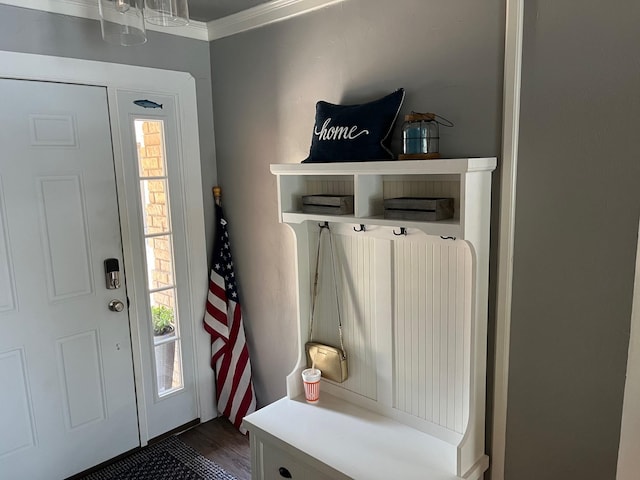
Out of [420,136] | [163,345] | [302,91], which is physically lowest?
[163,345]

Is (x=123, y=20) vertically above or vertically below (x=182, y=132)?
above

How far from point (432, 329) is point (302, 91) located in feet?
4.02

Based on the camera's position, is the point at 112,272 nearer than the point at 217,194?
Yes

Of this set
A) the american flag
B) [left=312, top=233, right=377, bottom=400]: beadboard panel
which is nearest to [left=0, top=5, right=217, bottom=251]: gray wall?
the american flag

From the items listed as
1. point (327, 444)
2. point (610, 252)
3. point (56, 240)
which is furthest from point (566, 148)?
point (56, 240)

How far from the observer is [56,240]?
2.31 metres

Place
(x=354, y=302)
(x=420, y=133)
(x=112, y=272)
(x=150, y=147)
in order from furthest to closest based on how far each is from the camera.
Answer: (x=150, y=147)
(x=112, y=272)
(x=354, y=302)
(x=420, y=133)

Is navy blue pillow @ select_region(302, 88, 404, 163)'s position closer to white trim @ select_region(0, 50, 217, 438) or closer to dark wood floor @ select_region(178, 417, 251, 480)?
white trim @ select_region(0, 50, 217, 438)

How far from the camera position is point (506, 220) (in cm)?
165

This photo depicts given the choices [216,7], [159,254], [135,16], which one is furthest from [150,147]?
[135,16]

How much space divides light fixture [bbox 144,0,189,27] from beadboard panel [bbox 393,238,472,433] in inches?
45.1

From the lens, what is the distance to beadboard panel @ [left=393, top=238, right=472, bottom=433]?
180 centimetres

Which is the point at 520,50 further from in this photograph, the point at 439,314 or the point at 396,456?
the point at 396,456

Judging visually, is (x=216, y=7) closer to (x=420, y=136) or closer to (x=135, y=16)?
(x=135, y=16)
